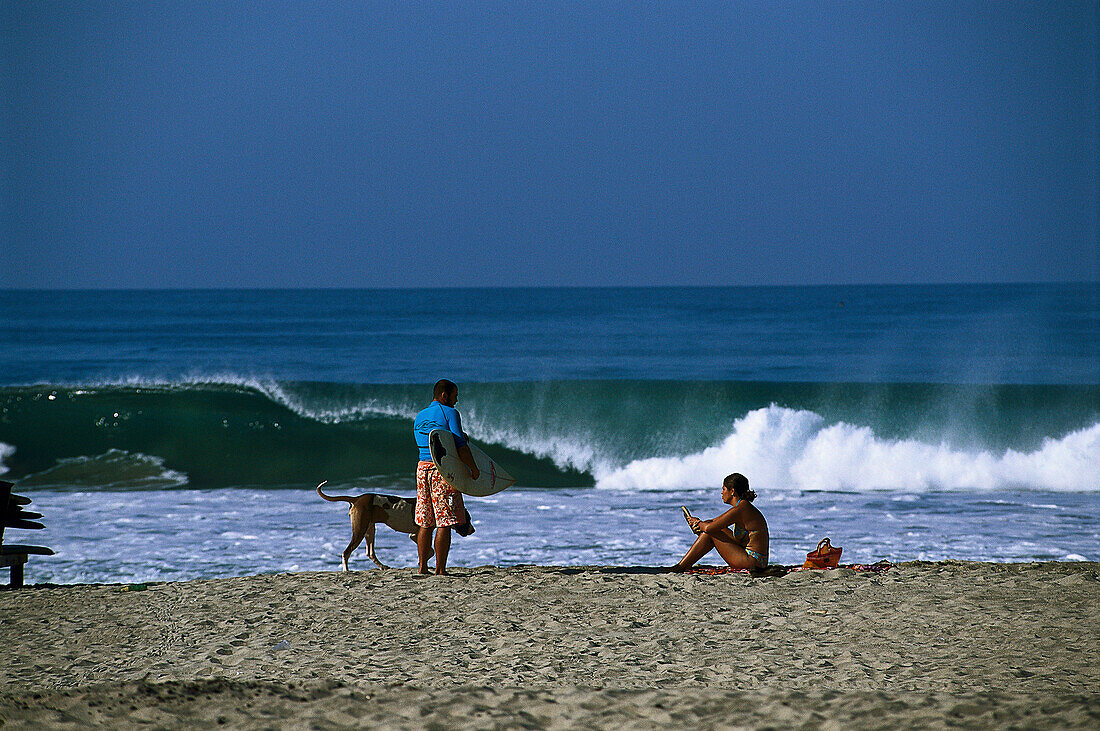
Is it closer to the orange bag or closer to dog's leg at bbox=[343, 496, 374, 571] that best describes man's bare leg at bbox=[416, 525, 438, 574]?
dog's leg at bbox=[343, 496, 374, 571]

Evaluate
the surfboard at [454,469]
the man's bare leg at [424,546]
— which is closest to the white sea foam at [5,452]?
the man's bare leg at [424,546]

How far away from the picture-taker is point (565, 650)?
5102 millimetres

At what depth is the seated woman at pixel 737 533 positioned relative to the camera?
6855mm

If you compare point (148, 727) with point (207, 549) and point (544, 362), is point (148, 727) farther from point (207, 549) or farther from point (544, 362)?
point (544, 362)

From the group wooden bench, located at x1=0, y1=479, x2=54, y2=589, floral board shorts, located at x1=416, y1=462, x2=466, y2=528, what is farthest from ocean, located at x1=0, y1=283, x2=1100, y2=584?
floral board shorts, located at x1=416, y1=462, x2=466, y2=528

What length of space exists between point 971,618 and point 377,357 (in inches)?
1034

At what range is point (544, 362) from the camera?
3016 centimetres

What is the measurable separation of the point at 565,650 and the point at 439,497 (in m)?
1.88

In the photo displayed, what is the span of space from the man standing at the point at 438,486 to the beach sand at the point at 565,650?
0.93 ft

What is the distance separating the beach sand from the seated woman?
0.19 metres

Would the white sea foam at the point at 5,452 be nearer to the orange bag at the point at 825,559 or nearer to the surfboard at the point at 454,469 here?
the surfboard at the point at 454,469

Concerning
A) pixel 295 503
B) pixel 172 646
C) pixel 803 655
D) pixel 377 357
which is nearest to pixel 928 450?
pixel 295 503

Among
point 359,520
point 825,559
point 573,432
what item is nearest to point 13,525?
point 359,520

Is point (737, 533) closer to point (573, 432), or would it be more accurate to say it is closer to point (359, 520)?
point (359, 520)
